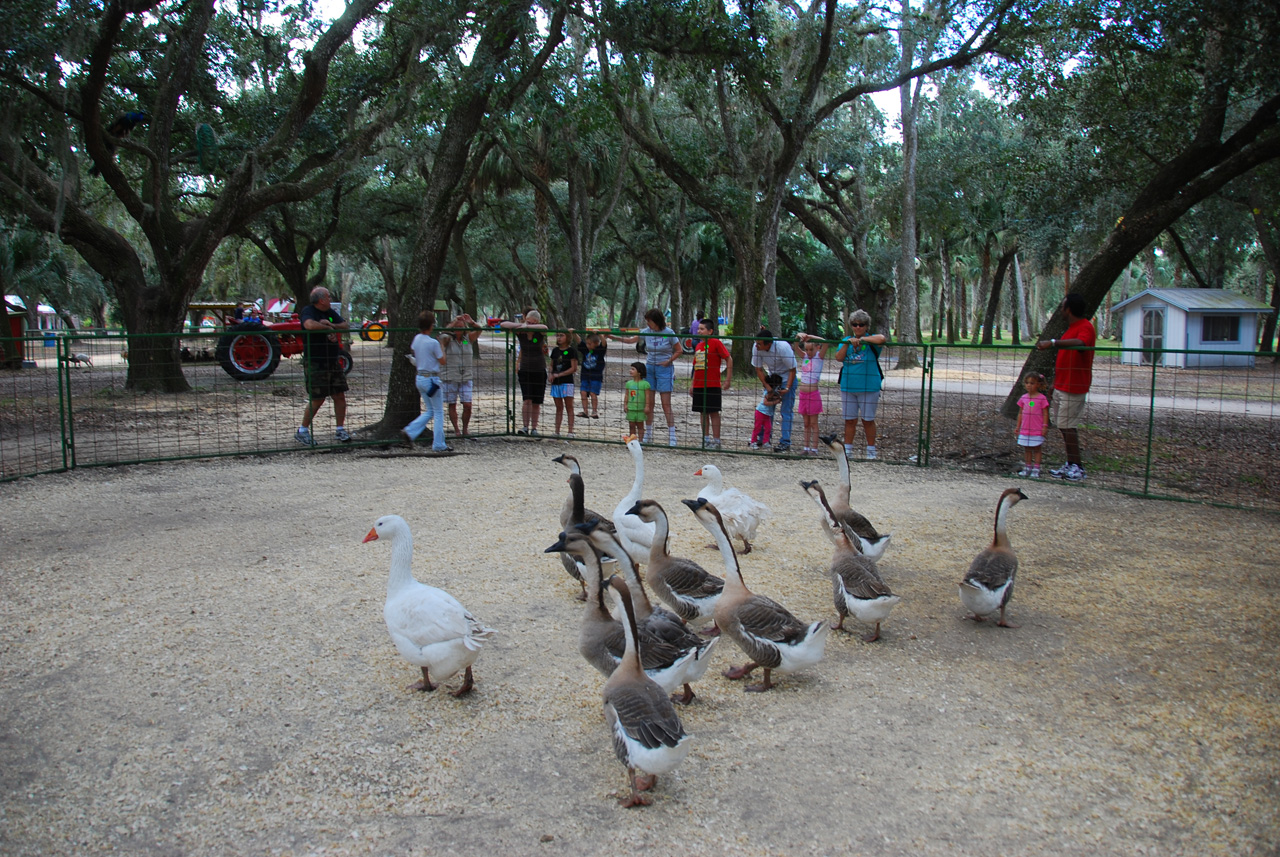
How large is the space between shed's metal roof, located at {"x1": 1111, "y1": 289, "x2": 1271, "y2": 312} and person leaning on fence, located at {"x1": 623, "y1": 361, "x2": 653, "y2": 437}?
84.4 feet

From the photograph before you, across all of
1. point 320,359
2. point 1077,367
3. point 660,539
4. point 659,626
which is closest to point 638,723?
point 659,626

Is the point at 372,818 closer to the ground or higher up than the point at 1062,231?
closer to the ground

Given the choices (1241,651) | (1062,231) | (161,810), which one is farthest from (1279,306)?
(161,810)

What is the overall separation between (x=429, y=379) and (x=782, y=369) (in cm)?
493

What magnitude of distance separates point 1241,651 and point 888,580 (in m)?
2.34

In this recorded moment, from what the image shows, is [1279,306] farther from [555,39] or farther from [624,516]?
[624,516]

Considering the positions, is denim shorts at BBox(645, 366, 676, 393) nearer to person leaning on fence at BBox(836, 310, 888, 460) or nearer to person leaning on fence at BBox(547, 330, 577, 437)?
person leaning on fence at BBox(547, 330, 577, 437)

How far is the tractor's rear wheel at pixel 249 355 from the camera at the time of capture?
2011 centimetres

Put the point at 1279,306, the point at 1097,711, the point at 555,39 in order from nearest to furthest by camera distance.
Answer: the point at 1097,711 → the point at 555,39 → the point at 1279,306

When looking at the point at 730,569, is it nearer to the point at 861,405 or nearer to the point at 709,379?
the point at 861,405

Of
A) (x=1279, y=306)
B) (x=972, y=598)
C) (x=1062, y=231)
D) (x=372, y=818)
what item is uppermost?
(x=1062, y=231)

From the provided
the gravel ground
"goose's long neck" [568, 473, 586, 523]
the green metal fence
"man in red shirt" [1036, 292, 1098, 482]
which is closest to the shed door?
the green metal fence

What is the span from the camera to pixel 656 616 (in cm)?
466

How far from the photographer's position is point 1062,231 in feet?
95.7
